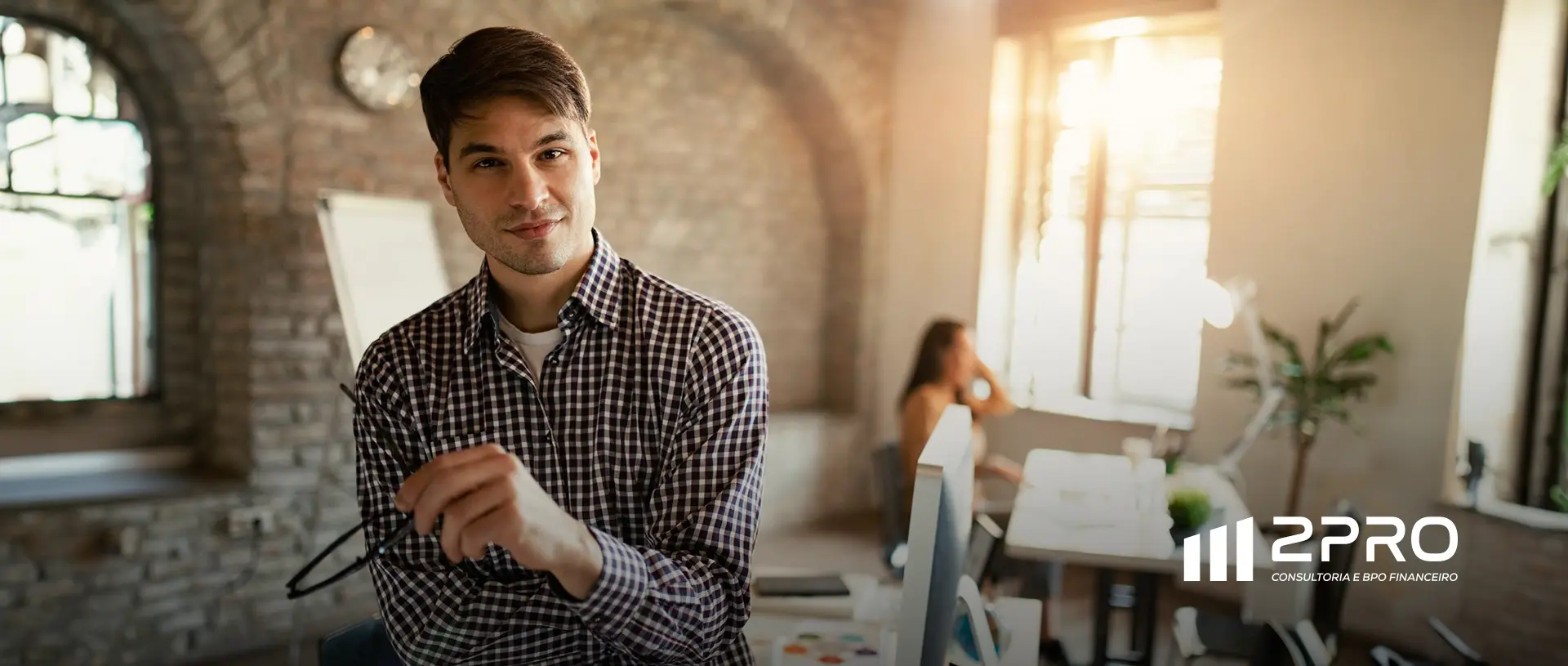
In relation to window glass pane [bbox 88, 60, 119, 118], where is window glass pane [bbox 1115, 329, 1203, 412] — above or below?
below

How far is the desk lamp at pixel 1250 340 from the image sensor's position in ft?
14.5

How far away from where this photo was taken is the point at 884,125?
20.1 feet

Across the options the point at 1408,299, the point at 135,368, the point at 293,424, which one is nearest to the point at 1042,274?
the point at 1408,299

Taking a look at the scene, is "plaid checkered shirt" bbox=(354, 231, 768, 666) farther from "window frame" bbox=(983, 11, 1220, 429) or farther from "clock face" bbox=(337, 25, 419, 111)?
"window frame" bbox=(983, 11, 1220, 429)

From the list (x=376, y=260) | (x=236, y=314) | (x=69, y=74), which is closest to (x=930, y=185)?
(x=376, y=260)

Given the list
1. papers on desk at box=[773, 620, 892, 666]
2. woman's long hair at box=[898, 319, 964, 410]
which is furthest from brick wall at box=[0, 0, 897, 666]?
papers on desk at box=[773, 620, 892, 666]

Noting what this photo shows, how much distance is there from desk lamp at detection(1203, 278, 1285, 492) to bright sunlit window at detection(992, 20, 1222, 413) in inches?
12.0

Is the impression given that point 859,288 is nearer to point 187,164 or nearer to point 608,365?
point 187,164

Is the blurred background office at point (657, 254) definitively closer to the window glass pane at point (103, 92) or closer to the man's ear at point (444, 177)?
the window glass pane at point (103, 92)

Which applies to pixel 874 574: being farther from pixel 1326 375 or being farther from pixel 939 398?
pixel 1326 375

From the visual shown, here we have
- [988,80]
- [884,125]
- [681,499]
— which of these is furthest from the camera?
[884,125]

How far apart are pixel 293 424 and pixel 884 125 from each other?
11.9 ft

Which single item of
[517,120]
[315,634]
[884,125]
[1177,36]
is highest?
[1177,36]

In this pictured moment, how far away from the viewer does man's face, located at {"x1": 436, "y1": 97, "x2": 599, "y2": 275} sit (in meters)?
1.29
